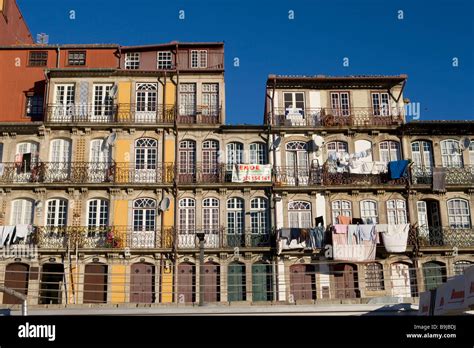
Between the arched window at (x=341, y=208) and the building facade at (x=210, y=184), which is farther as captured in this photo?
the arched window at (x=341, y=208)

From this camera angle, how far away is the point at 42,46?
38.7 m

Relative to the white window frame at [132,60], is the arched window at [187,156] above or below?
below

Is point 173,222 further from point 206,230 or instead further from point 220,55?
point 220,55

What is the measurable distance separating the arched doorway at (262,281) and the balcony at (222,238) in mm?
1169

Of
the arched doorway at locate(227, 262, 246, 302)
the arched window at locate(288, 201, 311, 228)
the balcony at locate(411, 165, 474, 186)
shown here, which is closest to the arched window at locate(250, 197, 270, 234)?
the arched window at locate(288, 201, 311, 228)

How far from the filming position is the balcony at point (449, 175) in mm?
35469

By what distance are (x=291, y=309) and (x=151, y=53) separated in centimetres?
1939

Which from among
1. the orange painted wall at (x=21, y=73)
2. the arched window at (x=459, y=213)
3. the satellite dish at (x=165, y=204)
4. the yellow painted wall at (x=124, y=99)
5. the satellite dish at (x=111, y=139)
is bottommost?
the arched window at (x=459, y=213)

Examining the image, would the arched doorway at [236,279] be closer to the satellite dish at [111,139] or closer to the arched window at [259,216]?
the arched window at [259,216]

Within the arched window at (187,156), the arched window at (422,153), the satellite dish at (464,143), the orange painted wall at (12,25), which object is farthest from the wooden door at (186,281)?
the orange painted wall at (12,25)

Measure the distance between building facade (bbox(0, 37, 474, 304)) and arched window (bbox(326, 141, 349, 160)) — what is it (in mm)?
80

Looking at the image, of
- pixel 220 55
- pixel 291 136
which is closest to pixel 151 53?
pixel 220 55

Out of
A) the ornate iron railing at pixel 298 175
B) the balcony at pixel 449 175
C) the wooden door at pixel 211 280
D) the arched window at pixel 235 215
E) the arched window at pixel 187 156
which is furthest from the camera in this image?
the arched window at pixel 187 156

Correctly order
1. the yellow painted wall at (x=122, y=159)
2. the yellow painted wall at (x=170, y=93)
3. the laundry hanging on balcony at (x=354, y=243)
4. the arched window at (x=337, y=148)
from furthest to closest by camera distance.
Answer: the yellow painted wall at (x=170, y=93)
the arched window at (x=337, y=148)
the yellow painted wall at (x=122, y=159)
the laundry hanging on balcony at (x=354, y=243)
